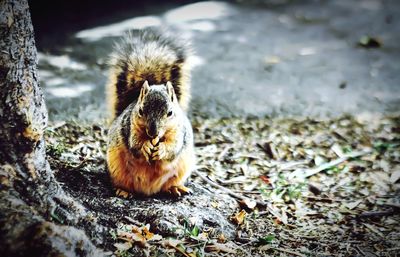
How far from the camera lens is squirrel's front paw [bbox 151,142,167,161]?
263 cm

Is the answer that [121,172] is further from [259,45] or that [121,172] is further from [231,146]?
[259,45]

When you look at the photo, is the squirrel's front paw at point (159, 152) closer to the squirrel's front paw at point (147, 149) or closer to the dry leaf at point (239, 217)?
the squirrel's front paw at point (147, 149)

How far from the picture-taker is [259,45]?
6262 mm

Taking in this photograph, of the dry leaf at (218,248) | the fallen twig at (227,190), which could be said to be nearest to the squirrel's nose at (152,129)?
the dry leaf at (218,248)

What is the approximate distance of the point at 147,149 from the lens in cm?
262

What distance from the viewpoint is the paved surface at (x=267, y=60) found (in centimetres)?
466

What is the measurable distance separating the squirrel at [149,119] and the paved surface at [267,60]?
113 cm

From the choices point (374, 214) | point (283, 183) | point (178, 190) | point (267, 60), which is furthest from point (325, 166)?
point (267, 60)

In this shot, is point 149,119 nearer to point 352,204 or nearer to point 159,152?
point 159,152

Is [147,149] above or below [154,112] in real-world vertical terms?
below

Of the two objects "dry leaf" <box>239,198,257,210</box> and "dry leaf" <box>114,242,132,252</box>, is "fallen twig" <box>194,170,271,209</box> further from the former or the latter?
"dry leaf" <box>114,242,132,252</box>

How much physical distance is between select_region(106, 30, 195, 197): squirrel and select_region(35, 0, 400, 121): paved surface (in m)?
1.13

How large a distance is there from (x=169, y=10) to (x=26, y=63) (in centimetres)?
528

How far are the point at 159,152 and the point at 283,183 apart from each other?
4.05ft
